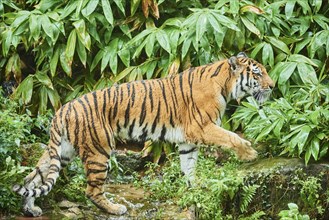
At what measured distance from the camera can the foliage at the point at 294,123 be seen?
687 centimetres

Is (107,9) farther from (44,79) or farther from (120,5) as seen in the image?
(44,79)

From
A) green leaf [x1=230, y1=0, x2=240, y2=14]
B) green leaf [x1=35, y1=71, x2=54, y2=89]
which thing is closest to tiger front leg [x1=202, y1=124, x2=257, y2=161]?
green leaf [x1=230, y1=0, x2=240, y2=14]

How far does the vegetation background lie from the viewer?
8.43m

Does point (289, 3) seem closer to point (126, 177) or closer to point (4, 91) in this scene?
point (126, 177)

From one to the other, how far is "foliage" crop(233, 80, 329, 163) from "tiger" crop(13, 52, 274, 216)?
0.22 m

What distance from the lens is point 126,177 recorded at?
813cm

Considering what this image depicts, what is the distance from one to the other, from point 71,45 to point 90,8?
0.52 meters

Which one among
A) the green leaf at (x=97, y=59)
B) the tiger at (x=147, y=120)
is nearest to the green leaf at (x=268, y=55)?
the tiger at (x=147, y=120)

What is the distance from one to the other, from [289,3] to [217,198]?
344 cm

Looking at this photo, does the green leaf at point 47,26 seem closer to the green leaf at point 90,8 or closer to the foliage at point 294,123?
the green leaf at point 90,8

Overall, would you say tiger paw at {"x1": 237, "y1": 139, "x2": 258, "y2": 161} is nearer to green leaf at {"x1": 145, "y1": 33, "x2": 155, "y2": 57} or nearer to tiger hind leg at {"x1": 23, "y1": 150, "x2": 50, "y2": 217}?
tiger hind leg at {"x1": 23, "y1": 150, "x2": 50, "y2": 217}

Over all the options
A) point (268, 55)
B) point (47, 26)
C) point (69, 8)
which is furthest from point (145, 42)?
point (268, 55)

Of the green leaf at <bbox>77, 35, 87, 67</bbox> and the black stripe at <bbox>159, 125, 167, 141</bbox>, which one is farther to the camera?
the green leaf at <bbox>77, 35, 87, 67</bbox>

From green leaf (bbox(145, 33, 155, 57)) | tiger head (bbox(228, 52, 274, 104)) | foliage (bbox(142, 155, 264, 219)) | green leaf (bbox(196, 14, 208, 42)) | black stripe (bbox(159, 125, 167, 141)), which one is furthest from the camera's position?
green leaf (bbox(145, 33, 155, 57))
